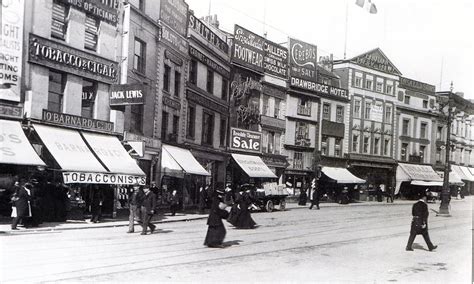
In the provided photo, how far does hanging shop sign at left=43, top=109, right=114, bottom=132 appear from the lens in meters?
19.1

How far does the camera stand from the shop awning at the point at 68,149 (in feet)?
59.3

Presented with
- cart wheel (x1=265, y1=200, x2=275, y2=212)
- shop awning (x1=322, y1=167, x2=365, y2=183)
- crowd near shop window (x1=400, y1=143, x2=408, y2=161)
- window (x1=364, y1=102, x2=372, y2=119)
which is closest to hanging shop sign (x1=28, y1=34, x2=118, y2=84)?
cart wheel (x1=265, y1=200, x2=275, y2=212)

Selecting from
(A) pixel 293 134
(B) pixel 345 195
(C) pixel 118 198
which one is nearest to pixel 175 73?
(C) pixel 118 198

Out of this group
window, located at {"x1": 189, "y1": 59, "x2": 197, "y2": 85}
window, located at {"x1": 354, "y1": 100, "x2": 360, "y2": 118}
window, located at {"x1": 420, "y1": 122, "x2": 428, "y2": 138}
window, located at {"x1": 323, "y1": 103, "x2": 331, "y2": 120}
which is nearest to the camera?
window, located at {"x1": 189, "y1": 59, "x2": 197, "y2": 85}

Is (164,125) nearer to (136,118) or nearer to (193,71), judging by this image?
(136,118)

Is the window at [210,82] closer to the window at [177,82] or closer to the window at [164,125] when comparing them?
the window at [177,82]

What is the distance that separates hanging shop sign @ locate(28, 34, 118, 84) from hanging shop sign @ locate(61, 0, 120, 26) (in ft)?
5.95

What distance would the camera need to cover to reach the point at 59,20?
19922mm

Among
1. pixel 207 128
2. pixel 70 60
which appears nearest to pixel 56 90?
pixel 70 60

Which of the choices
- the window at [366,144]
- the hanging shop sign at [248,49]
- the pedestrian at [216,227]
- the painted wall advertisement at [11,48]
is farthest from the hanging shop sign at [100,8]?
the window at [366,144]

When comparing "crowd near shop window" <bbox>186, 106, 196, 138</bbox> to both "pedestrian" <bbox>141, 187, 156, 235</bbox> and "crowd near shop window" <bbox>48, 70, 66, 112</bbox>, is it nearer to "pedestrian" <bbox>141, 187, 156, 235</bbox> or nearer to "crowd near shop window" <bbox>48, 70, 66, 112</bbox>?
"crowd near shop window" <bbox>48, 70, 66, 112</bbox>

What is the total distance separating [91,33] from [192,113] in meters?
10.5

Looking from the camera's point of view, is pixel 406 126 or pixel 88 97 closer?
pixel 88 97

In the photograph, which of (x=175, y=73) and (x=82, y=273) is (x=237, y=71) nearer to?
(x=175, y=73)
